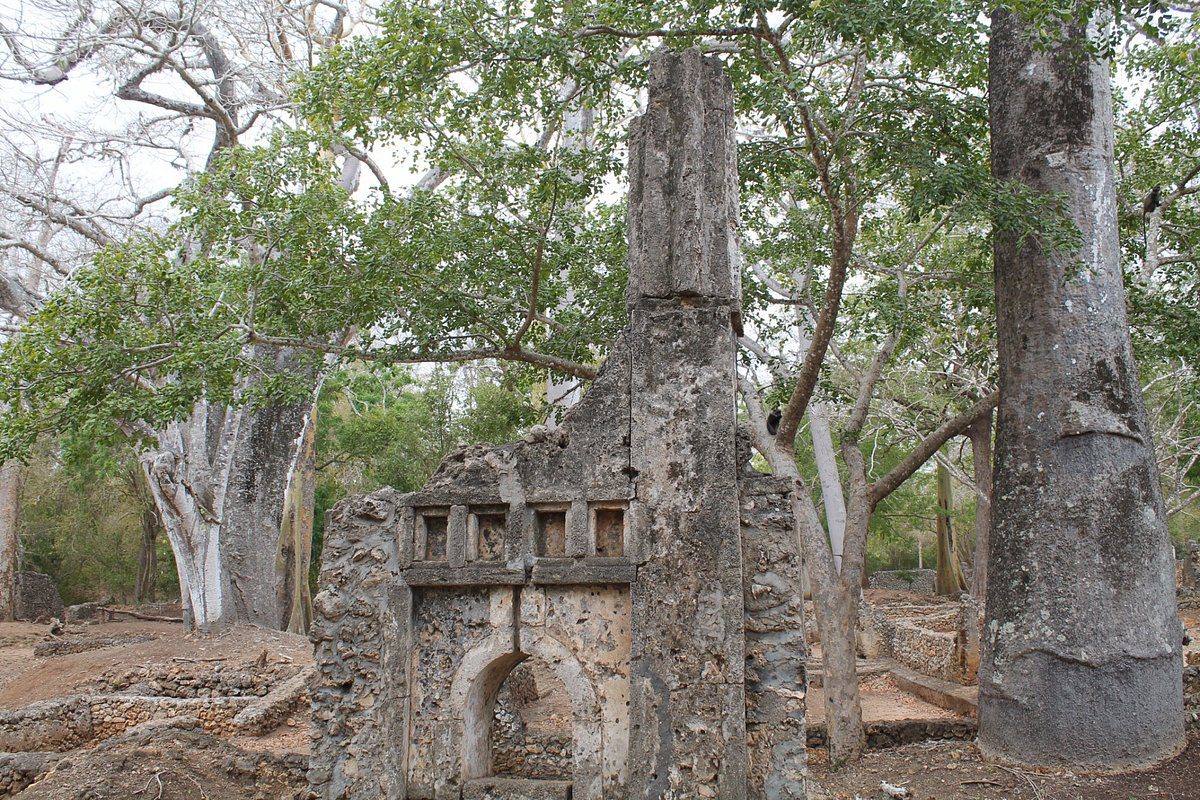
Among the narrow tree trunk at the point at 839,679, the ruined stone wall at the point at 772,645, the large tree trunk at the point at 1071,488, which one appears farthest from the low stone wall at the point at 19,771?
the large tree trunk at the point at 1071,488

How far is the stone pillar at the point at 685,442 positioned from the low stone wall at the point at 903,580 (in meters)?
23.7

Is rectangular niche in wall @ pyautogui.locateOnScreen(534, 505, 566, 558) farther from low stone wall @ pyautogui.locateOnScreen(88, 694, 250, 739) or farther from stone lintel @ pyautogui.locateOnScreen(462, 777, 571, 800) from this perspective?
low stone wall @ pyautogui.locateOnScreen(88, 694, 250, 739)

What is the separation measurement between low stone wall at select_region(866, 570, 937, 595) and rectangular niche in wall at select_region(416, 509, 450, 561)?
2369 cm

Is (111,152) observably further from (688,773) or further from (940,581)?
(940,581)

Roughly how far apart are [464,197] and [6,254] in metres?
10.7

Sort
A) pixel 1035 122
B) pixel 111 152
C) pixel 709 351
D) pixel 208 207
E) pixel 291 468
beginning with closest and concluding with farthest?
pixel 709 351 < pixel 1035 122 < pixel 208 207 < pixel 291 468 < pixel 111 152

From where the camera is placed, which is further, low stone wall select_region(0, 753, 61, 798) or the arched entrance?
low stone wall select_region(0, 753, 61, 798)

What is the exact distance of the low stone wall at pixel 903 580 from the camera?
1050 inches

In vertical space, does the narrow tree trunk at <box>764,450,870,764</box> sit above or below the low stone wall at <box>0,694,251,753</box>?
above

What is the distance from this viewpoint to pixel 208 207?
831 cm

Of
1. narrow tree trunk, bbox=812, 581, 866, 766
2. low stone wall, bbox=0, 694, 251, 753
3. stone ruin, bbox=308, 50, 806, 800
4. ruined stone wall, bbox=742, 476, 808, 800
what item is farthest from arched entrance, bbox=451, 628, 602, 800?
low stone wall, bbox=0, 694, 251, 753

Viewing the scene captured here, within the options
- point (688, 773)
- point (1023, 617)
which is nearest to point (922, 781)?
point (1023, 617)

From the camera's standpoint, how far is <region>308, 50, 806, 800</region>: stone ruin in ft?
14.5

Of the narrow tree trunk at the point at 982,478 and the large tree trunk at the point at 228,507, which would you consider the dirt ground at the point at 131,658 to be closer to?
the large tree trunk at the point at 228,507
